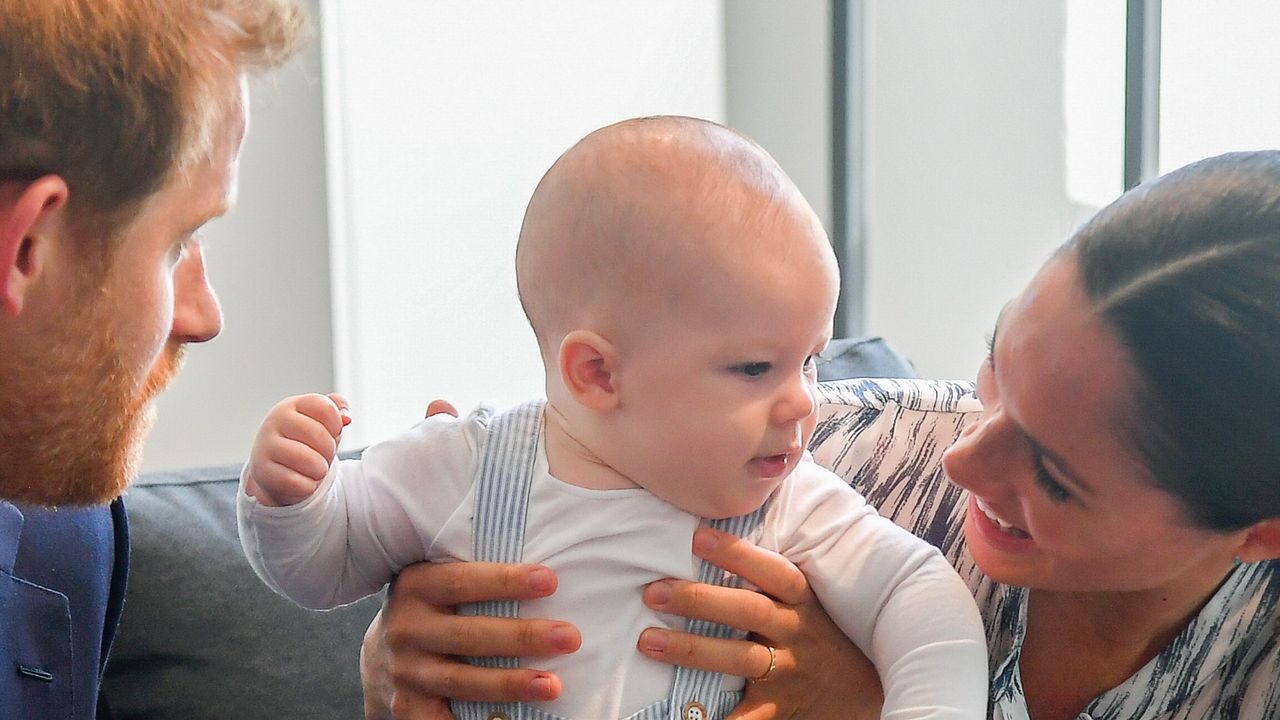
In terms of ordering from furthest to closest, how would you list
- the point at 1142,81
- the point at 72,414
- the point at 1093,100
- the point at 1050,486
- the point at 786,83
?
the point at 786,83
the point at 1093,100
the point at 1142,81
the point at 72,414
the point at 1050,486

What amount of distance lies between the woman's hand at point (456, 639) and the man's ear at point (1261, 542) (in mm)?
612

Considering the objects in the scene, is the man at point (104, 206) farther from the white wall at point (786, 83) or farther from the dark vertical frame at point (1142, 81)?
the white wall at point (786, 83)

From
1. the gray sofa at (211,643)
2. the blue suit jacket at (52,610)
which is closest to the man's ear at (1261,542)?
the gray sofa at (211,643)

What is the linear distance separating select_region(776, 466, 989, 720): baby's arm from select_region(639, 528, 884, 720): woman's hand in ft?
0.10

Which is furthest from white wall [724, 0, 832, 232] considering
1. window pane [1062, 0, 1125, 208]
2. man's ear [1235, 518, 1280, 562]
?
man's ear [1235, 518, 1280, 562]

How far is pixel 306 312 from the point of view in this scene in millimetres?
2992

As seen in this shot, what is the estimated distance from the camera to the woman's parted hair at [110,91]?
110cm

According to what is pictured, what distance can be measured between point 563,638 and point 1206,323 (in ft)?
2.05

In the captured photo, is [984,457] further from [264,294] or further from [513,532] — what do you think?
[264,294]

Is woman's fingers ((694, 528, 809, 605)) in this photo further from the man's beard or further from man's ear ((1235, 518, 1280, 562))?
the man's beard

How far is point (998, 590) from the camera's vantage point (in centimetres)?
138

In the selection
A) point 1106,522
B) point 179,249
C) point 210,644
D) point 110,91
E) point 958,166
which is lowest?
point 210,644

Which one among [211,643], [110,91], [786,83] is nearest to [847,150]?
[786,83]

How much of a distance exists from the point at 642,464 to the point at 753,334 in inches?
6.6
